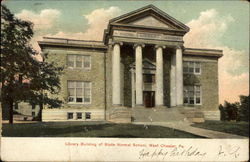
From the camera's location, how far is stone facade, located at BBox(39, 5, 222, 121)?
7.30 m

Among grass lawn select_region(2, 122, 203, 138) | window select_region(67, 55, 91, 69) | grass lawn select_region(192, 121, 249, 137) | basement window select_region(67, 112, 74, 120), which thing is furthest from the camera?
window select_region(67, 55, 91, 69)

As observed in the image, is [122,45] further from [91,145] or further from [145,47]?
[91,145]

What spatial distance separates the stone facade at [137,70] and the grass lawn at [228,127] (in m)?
0.25

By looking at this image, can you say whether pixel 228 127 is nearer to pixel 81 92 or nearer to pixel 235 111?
pixel 235 111

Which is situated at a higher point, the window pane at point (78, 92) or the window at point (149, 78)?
the window at point (149, 78)

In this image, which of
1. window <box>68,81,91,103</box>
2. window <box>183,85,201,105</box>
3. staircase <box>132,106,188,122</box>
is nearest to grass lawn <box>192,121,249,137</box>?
staircase <box>132,106,188,122</box>

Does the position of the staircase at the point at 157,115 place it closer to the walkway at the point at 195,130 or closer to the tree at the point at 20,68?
the walkway at the point at 195,130

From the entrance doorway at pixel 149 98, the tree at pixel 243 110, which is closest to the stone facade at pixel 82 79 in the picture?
the entrance doorway at pixel 149 98

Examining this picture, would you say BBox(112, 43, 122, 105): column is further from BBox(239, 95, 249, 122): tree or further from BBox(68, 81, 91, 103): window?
BBox(239, 95, 249, 122): tree

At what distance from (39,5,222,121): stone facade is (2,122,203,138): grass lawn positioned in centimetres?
99

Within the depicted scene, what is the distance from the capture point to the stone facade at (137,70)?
730 cm

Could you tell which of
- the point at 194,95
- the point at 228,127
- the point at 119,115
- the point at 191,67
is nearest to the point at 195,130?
the point at 228,127

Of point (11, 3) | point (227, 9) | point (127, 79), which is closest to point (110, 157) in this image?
point (11, 3)

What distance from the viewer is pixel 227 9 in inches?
240
